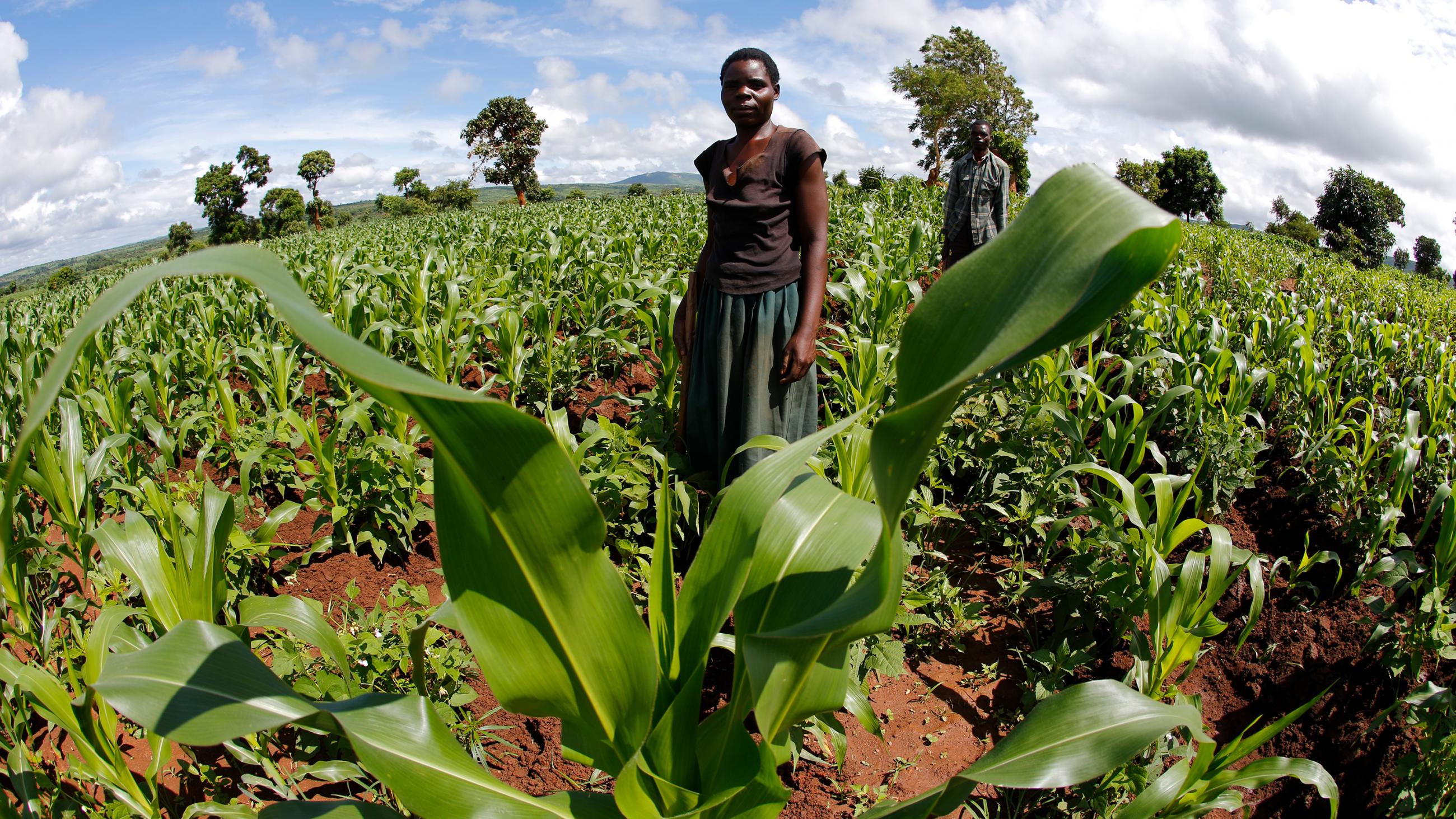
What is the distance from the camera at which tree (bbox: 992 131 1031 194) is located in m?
20.9

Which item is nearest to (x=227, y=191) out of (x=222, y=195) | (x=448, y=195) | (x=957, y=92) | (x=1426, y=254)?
(x=222, y=195)

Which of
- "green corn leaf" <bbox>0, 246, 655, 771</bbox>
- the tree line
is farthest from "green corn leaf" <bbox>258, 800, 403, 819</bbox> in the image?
the tree line

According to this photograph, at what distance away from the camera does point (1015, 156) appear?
21.4 meters

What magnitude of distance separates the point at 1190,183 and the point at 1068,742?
63.3 meters

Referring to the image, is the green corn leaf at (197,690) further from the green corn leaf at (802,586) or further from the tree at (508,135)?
the tree at (508,135)

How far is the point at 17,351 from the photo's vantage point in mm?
4773

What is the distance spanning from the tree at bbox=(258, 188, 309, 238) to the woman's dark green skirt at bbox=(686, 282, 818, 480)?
60508 millimetres

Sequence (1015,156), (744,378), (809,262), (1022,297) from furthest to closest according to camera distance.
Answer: (1015,156)
(744,378)
(809,262)
(1022,297)

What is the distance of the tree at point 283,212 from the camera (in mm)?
53938

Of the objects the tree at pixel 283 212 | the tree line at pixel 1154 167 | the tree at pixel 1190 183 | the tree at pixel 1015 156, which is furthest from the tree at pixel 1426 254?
the tree at pixel 283 212

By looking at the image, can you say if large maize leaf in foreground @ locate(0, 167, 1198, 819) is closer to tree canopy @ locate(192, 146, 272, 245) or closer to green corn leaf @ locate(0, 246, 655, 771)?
green corn leaf @ locate(0, 246, 655, 771)

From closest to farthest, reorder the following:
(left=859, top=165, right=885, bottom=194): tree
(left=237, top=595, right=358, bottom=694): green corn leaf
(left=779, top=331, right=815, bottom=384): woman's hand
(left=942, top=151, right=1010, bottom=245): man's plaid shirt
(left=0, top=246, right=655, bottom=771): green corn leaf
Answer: (left=0, top=246, right=655, bottom=771): green corn leaf, (left=237, top=595, right=358, bottom=694): green corn leaf, (left=779, top=331, right=815, bottom=384): woman's hand, (left=942, top=151, right=1010, bottom=245): man's plaid shirt, (left=859, top=165, right=885, bottom=194): tree

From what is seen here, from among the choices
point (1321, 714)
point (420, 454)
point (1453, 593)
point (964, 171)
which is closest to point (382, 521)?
point (420, 454)

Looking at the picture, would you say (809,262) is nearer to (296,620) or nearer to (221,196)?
(296,620)
